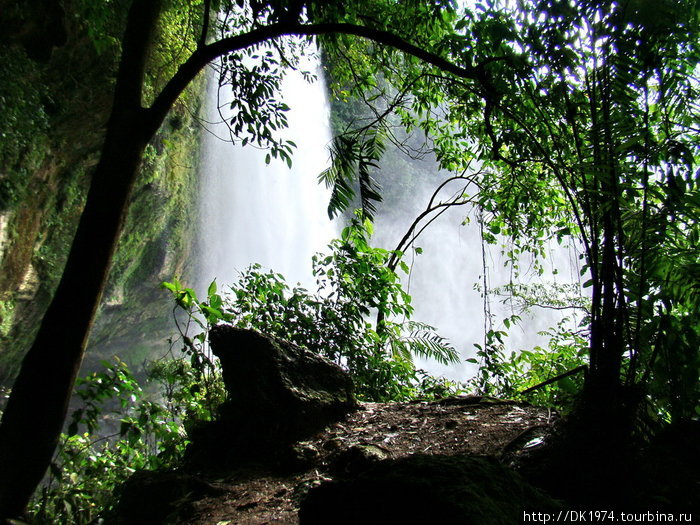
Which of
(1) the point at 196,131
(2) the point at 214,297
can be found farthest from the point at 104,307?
(2) the point at 214,297

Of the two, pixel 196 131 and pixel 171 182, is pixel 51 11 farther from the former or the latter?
pixel 196 131

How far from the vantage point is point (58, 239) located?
8.93 m

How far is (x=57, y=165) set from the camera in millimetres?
7812

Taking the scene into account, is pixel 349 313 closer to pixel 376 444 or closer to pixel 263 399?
pixel 263 399

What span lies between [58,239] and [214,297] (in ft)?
26.3

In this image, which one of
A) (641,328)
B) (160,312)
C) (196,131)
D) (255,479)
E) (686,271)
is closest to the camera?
(686,271)

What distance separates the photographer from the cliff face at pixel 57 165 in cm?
543

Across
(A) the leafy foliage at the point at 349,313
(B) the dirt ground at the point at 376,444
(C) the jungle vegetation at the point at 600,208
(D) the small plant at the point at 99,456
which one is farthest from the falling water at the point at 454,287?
(C) the jungle vegetation at the point at 600,208

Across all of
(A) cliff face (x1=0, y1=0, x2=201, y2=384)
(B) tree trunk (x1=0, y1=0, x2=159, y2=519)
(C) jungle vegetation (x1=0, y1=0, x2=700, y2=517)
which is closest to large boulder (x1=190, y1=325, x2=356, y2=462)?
(C) jungle vegetation (x1=0, y1=0, x2=700, y2=517)

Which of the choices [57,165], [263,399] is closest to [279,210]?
[57,165]

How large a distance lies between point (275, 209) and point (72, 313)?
60.4 feet

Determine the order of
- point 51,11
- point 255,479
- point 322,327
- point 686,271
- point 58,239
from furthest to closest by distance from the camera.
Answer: point 58,239, point 51,11, point 322,327, point 255,479, point 686,271

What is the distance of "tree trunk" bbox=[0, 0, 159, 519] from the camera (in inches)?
75.4

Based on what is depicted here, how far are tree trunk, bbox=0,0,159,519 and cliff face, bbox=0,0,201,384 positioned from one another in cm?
109
